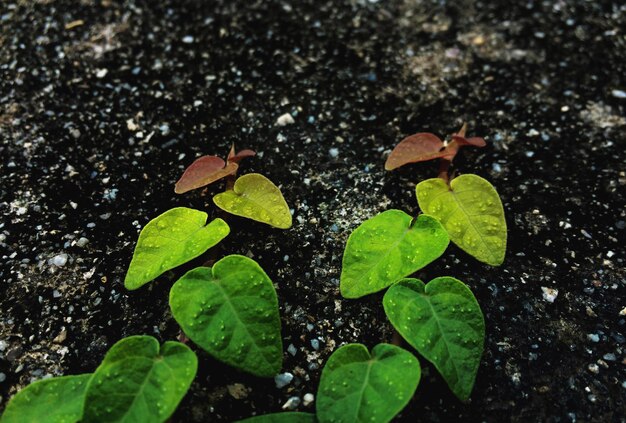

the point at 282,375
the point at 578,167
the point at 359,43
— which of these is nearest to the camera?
the point at 282,375

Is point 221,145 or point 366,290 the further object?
point 221,145

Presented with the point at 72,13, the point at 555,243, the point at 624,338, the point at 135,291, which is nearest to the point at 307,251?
the point at 135,291

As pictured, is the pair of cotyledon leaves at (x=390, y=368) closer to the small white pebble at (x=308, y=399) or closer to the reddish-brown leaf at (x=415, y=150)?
the small white pebble at (x=308, y=399)

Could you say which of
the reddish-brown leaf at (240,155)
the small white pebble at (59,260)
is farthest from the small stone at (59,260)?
the reddish-brown leaf at (240,155)

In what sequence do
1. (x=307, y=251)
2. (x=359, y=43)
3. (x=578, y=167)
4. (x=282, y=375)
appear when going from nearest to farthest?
(x=282, y=375), (x=307, y=251), (x=578, y=167), (x=359, y=43)

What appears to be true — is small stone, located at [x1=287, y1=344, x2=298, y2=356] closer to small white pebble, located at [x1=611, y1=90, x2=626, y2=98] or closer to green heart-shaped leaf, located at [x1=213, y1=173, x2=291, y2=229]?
green heart-shaped leaf, located at [x1=213, y1=173, x2=291, y2=229]

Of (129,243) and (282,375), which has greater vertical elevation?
(129,243)

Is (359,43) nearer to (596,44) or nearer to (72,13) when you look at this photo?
Answer: (596,44)

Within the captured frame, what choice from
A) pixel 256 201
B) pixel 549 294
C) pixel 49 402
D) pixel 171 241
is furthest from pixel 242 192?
pixel 549 294
